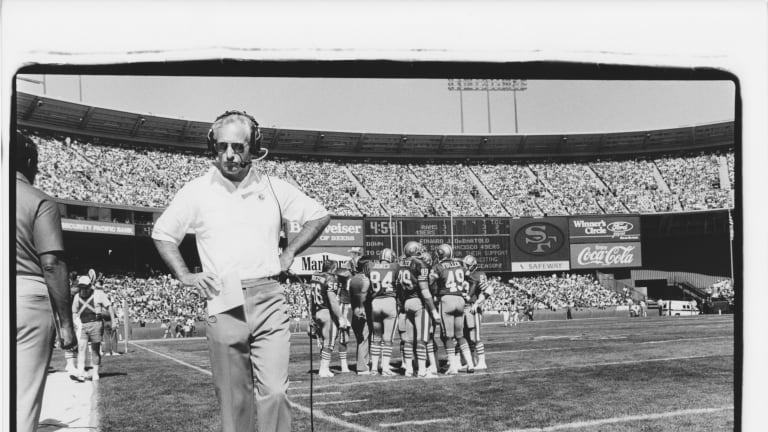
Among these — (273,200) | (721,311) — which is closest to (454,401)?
(273,200)

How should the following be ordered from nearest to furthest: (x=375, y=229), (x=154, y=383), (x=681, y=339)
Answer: (x=154, y=383) → (x=681, y=339) → (x=375, y=229)

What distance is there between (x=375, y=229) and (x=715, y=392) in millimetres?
25224

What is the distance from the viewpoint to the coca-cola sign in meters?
37.0

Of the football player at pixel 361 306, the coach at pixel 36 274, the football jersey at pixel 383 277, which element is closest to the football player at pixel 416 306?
the football jersey at pixel 383 277

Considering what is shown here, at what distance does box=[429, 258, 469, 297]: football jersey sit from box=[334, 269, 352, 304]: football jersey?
51.6 inches

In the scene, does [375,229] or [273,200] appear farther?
[375,229]

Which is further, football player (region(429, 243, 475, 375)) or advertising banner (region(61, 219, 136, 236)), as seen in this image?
advertising banner (region(61, 219, 136, 236))

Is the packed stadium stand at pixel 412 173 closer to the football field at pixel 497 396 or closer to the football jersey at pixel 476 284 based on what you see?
the football field at pixel 497 396

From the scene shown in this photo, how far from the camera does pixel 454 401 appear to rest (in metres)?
8.20

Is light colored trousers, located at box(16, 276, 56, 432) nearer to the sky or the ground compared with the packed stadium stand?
nearer to the ground

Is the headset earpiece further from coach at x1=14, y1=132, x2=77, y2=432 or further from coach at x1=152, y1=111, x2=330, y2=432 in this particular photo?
coach at x1=14, y1=132, x2=77, y2=432

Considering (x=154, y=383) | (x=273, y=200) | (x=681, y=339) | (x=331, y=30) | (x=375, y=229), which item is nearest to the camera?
(x=331, y=30)

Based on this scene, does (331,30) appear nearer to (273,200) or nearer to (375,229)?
(273,200)

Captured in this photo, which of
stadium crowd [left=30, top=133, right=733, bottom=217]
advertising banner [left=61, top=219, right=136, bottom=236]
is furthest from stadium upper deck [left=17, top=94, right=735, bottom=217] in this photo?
advertising banner [left=61, top=219, right=136, bottom=236]
